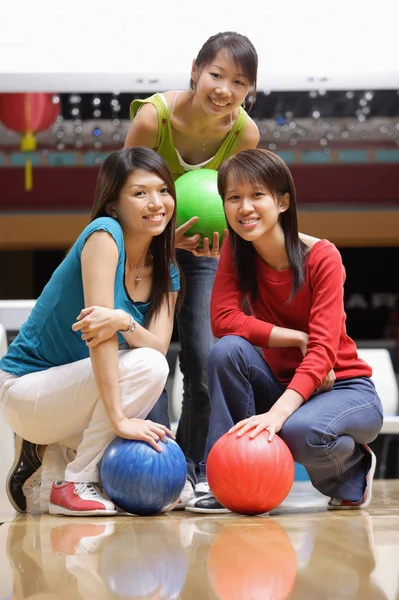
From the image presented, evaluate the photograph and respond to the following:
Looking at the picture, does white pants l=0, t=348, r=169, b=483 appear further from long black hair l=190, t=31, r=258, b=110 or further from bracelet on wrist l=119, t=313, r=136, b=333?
long black hair l=190, t=31, r=258, b=110

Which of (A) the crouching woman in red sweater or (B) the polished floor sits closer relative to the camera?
(B) the polished floor

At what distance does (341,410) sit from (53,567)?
888 millimetres

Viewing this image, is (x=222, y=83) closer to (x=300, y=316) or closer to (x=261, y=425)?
(x=300, y=316)

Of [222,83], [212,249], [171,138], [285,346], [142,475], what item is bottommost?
[142,475]

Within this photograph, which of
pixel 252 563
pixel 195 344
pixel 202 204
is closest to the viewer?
pixel 252 563

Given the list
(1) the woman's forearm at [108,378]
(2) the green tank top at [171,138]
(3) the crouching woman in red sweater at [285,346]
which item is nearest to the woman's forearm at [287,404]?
(3) the crouching woman in red sweater at [285,346]

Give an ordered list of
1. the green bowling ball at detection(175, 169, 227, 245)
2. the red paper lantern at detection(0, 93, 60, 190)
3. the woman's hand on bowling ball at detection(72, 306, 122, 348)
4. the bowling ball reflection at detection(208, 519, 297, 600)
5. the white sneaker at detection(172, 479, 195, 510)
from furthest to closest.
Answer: the red paper lantern at detection(0, 93, 60, 190), the green bowling ball at detection(175, 169, 227, 245), the white sneaker at detection(172, 479, 195, 510), the woman's hand on bowling ball at detection(72, 306, 122, 348), the bowling ball reflection at detection(208, 519, 297, 600)

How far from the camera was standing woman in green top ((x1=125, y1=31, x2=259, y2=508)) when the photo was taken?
8.18 feet

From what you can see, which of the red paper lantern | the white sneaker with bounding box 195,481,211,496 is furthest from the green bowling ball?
the red paper lantern

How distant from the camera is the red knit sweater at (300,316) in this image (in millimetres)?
2180

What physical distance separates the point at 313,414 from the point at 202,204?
0.67m

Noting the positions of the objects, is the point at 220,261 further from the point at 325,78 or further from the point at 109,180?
the point at 325,78

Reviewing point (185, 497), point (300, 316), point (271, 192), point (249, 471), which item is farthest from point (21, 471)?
point (271, 192)

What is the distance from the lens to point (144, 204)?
2262mm
